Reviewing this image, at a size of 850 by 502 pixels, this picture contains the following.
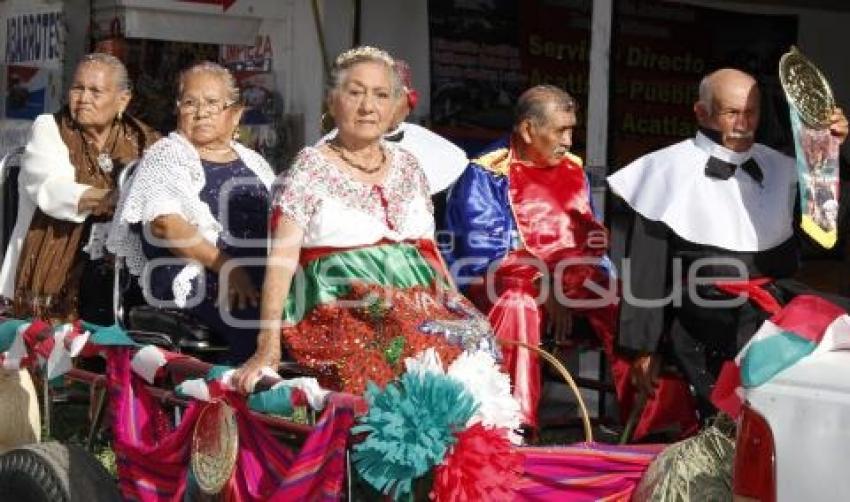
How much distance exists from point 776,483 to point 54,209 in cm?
389

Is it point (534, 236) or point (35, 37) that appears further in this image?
point (35, 37)

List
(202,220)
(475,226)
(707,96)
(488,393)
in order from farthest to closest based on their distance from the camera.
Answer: (475,226), (202,220), (707,96), (488,393)

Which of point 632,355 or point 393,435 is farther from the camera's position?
point 632,355

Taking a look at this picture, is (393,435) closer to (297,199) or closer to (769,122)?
(297,199)

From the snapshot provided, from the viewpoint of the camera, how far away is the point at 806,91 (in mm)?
4445

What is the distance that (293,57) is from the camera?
9.95m

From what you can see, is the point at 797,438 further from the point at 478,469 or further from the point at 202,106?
the point at 202,106

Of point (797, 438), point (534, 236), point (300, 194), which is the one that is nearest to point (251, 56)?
point (534, 236)

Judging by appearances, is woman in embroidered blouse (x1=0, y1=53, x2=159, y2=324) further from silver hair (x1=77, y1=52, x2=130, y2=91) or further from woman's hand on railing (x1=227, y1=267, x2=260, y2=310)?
woman's hand on railing (x1=227, y1=267, x2=260, y2=310)

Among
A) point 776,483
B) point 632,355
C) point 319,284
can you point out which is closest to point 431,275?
point 319,284

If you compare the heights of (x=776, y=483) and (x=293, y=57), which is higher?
(x=293, y=57)

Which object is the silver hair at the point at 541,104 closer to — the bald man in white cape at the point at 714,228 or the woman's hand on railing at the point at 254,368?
the bald man in white cape at the point at 714,228

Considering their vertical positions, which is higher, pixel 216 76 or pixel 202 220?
pixel 216 76

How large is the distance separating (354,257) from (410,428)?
1023 millimetres
